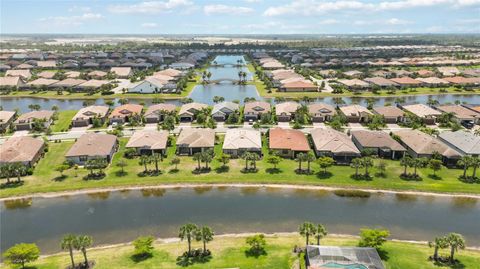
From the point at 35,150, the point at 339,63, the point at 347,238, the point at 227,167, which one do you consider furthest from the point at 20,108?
the point at 339,63

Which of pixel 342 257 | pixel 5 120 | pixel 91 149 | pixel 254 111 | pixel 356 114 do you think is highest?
pixel 254 111

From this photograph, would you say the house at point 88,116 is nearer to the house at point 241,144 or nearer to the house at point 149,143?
the house at point 149,143

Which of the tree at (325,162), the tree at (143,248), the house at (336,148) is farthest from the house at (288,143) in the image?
the tree at (143,248)

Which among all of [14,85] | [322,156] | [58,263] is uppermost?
[14,85]

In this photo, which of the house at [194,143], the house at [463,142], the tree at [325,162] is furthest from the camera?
the house at [194,143]

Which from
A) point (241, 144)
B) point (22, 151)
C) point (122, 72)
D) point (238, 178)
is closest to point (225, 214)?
point (238, 178)

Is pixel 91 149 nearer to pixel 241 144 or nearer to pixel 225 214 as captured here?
pixel 241 144

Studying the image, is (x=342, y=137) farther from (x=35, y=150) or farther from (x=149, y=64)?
(x=149, y=64)
